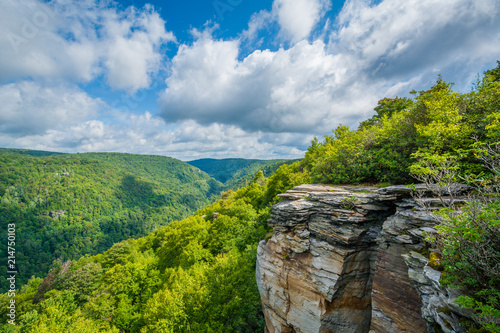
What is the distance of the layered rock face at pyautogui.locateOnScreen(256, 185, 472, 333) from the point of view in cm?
821

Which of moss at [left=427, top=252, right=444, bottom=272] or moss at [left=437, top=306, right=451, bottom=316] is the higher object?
moss at [left=427, top=252, right=444, bottom=272]

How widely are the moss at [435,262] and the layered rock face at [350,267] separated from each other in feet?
0.66

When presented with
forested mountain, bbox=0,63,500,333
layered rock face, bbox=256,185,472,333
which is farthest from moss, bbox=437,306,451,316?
forested mountain, bbox=0,63,500,333

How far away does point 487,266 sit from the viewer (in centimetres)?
496

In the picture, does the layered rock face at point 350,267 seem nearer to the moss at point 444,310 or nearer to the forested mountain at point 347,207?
the moss at point 444,310

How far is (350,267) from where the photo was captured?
11273 millimetres

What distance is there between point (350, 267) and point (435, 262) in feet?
16.7

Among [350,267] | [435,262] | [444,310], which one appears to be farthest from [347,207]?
[444,310]

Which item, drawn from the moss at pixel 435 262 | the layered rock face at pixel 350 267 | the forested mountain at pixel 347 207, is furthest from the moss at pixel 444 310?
the moss at pixel 435 262

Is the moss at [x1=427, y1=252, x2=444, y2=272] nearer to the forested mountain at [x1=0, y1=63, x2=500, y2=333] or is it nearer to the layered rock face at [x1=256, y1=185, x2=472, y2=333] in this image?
the layered rock face at [x1=256, y1=185, x2=472, y2=333]

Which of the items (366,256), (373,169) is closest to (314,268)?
(366,256)

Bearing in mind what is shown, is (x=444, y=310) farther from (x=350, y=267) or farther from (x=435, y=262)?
(x=350, y=267)

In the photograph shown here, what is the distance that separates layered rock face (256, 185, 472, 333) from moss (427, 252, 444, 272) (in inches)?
7.9

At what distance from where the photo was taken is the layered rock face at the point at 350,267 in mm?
8211
